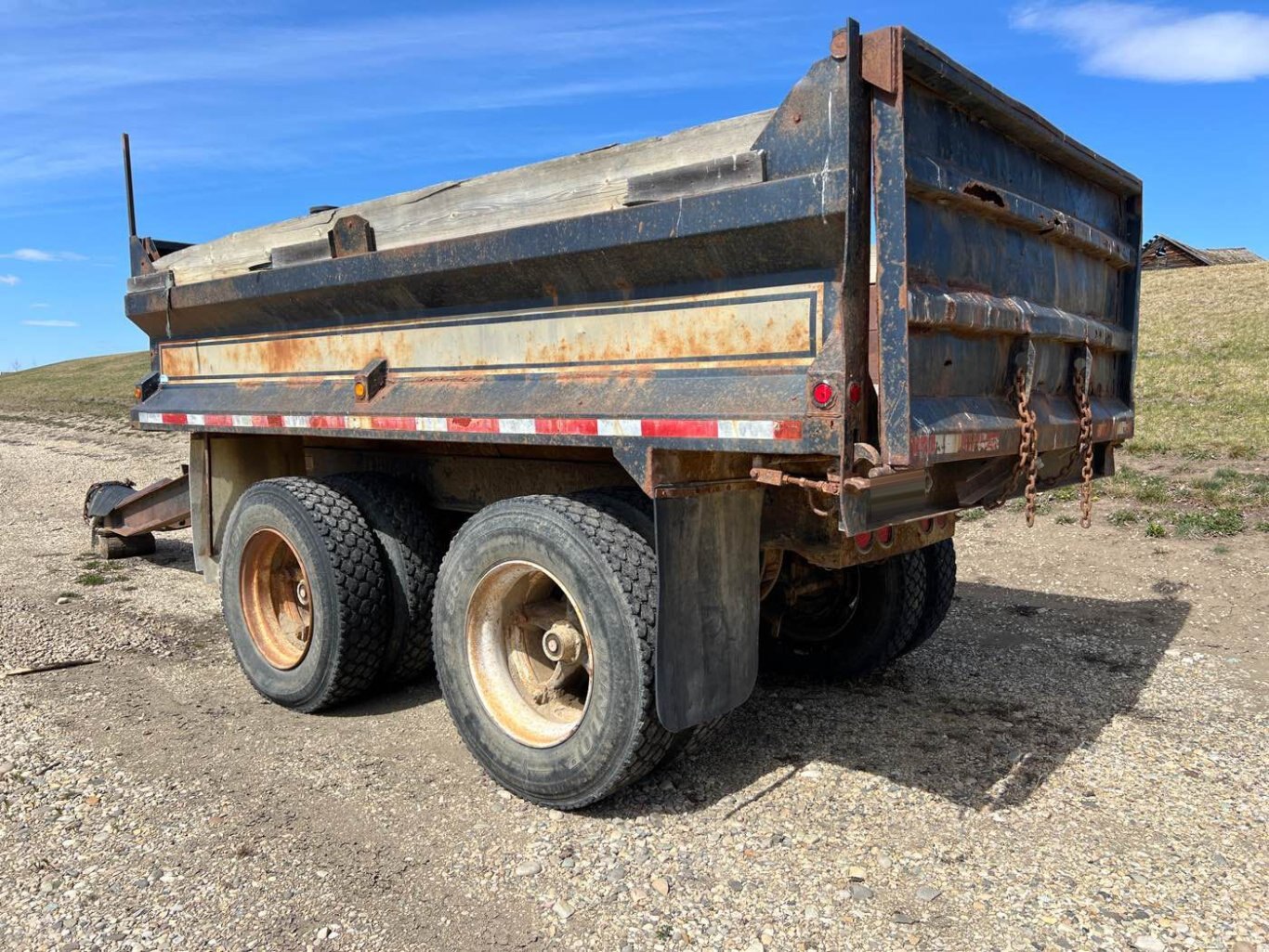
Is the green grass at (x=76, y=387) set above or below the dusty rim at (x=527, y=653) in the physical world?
above

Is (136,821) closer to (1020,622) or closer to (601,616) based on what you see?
(601,616)

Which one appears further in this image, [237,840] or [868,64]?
[237,840]

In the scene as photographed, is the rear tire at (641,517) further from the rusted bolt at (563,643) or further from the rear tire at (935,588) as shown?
the rear tire at (935,588)

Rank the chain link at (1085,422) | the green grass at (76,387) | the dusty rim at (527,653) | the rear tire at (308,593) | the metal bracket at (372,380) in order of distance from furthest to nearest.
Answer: the green grass at (76,387) < the rear tire at (308,593) < the metal bracket at (372,380) < the chain link at (1085,422) < the dusty rim at (527,653)

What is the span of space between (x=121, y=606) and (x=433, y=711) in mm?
3146

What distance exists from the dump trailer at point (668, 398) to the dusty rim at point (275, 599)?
0.05 feet

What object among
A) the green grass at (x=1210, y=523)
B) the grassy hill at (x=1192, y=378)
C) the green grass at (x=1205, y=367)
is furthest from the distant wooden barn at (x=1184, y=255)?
the green grass at (x=1210, y=523)

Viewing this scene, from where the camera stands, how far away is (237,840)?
132 inches

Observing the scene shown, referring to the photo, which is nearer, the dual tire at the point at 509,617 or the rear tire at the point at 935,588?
the dual tire at the point at 509,617

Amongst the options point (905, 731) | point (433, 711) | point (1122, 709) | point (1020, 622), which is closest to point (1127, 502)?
point (1020, 622)

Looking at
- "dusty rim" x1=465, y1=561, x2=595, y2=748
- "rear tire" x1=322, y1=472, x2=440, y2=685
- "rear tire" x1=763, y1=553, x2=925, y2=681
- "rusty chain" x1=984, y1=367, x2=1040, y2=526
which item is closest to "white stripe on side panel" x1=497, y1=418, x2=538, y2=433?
"dusty rim" x1=465, y1=561, x2=595, y2=748

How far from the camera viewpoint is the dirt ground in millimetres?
2859

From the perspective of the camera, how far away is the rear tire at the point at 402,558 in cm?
452

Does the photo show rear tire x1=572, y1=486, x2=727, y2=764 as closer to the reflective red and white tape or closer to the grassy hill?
the reflective red and white tape
